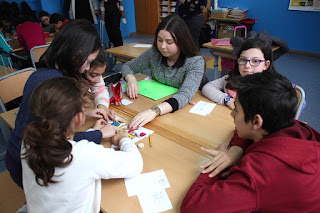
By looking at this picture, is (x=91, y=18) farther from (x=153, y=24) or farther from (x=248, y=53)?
(x=248, y=53)

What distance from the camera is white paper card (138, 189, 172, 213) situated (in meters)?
0.85

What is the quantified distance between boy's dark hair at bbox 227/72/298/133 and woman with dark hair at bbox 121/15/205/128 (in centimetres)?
72

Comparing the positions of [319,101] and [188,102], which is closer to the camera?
[188,102]

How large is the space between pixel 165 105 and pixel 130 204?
0.75 m

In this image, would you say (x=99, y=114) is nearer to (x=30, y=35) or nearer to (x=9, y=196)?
(x=9, y=196)

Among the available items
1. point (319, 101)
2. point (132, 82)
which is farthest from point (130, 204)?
point (319, 101)

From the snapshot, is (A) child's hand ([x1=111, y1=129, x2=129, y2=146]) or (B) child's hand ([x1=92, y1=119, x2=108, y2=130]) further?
(B) child's hand ([x1=92, y1=119, x2=108, y2=130])

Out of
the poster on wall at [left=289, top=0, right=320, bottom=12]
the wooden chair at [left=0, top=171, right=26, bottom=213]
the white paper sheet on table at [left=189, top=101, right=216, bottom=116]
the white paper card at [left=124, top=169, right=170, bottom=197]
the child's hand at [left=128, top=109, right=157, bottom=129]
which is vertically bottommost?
the wooden chair at [left=0, top=171, right=26, bottom=213]

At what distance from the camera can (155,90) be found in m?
1.88

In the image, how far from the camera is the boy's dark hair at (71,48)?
A: 45.4 inches

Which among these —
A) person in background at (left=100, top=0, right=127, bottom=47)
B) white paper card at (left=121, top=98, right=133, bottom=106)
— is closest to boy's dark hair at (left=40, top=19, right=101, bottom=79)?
white paper card at (left=121, top=98, right=133, bottom=106)

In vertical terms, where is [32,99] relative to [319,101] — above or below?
above

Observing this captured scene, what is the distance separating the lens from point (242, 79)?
863mm

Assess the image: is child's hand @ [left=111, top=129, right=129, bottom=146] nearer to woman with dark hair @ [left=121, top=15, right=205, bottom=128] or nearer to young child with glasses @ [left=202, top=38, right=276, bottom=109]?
woman with dark hair @ [left=121, top=15, right=205, bottom=128]
